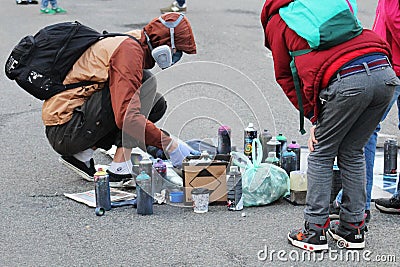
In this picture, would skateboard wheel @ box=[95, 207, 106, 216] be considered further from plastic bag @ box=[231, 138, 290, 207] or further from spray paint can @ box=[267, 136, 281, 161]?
spray paint can @ box=[267, 136, 281, 161]

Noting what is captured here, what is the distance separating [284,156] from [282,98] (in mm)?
2812

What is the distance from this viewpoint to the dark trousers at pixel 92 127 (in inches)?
203

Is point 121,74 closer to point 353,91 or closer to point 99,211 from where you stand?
point 99,211

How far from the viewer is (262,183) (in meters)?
4.74

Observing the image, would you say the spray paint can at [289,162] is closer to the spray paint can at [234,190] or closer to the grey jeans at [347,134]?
the spray paint can at [234,190]

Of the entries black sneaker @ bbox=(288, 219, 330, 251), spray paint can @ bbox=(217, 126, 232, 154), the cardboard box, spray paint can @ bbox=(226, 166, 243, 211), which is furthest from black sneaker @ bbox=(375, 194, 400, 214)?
spray paint can @ bbox=(217, 126, 232, 154)

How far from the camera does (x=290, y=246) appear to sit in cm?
411

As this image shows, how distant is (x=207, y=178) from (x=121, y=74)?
3.09ft

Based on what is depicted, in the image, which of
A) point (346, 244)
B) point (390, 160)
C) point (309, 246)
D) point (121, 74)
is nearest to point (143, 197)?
point (121, 74)

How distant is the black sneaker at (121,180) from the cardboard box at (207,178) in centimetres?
59

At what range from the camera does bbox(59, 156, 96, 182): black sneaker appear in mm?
5297

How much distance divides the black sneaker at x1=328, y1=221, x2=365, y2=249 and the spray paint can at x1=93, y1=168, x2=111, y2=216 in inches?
59.6

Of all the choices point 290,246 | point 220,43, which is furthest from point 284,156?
point 220,43

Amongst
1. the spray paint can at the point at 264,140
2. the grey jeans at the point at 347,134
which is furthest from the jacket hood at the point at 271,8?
the spray paint can at the point at 264,140
